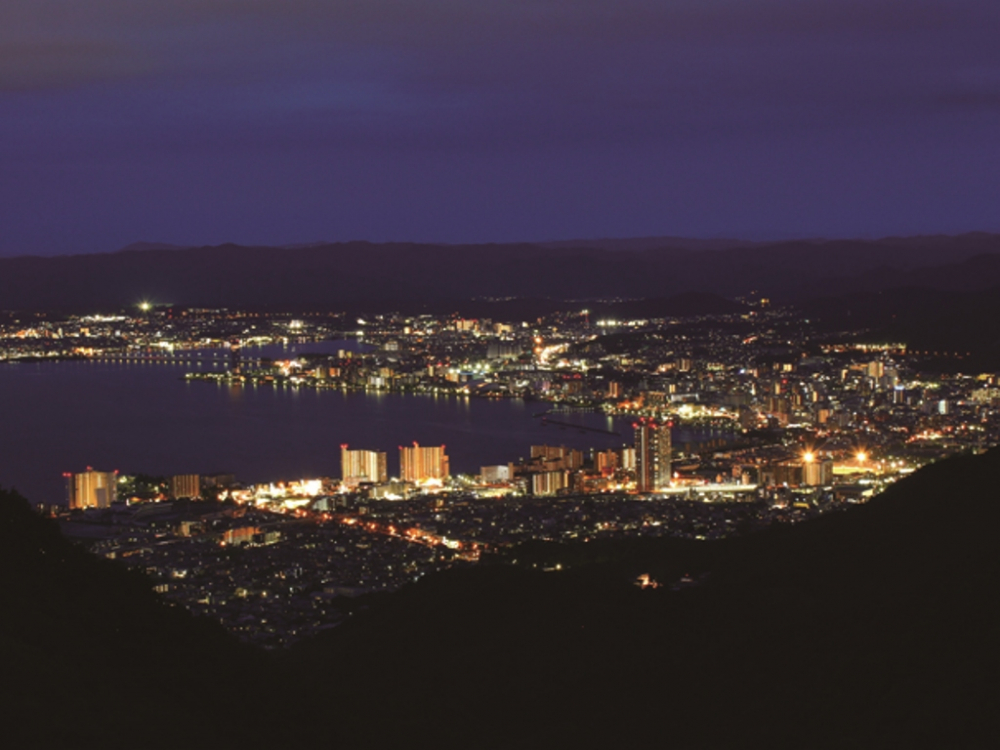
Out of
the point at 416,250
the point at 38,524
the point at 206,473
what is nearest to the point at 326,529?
the point at 206,473

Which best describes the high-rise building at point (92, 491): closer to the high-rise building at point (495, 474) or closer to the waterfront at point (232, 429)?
the waterfront at point (232, 429)

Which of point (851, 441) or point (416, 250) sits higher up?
point (416, 250)

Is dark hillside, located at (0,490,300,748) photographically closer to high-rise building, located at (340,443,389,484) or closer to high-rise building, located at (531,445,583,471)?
high-rise building, located at (340,443,389,484)

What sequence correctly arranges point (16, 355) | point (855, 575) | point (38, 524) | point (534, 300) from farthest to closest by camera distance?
1. point (534, 300)
2. point (16, 355)
3. point (855, 575)
4. point (38, 524)

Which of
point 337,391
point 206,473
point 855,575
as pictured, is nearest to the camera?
point 855,575

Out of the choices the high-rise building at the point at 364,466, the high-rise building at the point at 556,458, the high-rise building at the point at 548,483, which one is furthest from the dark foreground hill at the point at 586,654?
the high-rise building at the point at 364,466

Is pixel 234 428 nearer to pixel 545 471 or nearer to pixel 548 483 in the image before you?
pixel 545 471

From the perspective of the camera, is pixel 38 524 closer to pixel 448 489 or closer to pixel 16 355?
pixel 448 489
